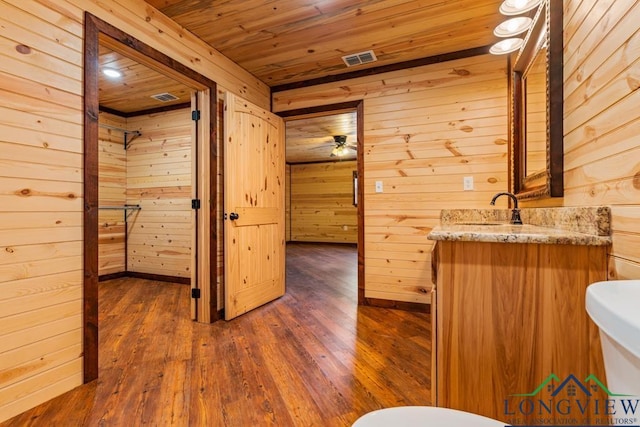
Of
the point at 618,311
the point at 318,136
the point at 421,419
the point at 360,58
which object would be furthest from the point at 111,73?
the point at 618,311

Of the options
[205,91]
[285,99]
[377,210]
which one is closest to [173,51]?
[205,91]

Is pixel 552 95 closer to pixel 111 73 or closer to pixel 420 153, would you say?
pixel 420 153

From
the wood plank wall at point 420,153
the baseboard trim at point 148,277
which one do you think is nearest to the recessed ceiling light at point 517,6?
the wood plank wall at point 420,153

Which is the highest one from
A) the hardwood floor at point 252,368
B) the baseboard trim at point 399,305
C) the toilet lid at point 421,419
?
the toilet lid at point 421,419

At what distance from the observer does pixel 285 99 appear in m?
3.40

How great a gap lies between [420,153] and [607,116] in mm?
1839

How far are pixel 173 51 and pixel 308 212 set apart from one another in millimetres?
6401

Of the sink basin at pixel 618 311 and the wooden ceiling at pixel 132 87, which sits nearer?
the sink basin at pixel 618 311

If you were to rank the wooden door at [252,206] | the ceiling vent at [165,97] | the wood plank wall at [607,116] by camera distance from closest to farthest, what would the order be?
the wood plank wall at [607,116]
the wooden door at [252,206]
the ceiling vent at [165,97]

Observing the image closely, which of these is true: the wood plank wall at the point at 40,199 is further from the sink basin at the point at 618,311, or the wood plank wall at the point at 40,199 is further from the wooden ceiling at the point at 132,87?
the sink basin at the point at 618,311

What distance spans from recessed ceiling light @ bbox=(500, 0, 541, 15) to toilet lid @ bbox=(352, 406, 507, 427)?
204cm

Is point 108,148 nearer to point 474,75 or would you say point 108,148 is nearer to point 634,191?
point 474,75

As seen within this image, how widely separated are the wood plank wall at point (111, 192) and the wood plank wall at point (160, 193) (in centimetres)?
9

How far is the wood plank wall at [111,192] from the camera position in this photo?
4113 mm
